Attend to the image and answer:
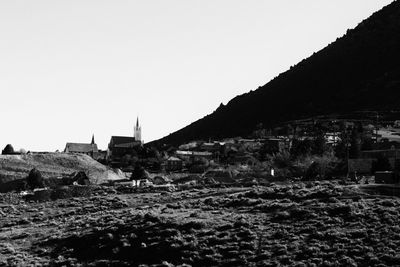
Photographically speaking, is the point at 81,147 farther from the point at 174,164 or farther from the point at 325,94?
the point at 325,94

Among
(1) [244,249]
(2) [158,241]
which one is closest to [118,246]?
(2) [158,241]

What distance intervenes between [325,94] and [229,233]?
151340mm

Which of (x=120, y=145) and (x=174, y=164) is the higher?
(x=120, y=145)

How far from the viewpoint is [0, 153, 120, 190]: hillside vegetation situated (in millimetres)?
89825

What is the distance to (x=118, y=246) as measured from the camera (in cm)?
3744

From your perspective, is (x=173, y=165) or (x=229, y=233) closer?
(x=229, y=233)

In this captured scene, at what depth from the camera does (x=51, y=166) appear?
101 m

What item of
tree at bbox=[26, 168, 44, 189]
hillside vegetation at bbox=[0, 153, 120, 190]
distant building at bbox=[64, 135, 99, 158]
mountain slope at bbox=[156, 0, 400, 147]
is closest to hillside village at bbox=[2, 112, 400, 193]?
distant building at bbox=[64, 135, 99, 158]

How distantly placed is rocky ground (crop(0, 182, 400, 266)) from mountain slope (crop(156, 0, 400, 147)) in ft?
397

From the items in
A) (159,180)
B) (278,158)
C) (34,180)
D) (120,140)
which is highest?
(120,140)

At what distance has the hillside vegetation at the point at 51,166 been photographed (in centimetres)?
8982

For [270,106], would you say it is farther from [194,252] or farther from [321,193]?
[194,252]

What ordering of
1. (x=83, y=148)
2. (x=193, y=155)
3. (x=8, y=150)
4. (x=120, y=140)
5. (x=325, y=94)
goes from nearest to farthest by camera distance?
(x=8, y=150), (x=193, y=155), (x=83, y=148), (x=120, y=140), (x=325, y=94)

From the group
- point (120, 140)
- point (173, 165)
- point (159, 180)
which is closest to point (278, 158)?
point (159, 180)
